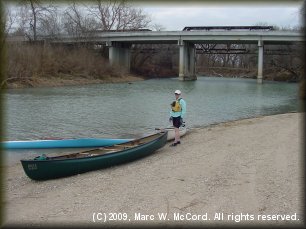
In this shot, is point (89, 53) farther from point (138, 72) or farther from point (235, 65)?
point (235, 65)

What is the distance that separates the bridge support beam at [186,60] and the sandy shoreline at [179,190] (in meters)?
58.0

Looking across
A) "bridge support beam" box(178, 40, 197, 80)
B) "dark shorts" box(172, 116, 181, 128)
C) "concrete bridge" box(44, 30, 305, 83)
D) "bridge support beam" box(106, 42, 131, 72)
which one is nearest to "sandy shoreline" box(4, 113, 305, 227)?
"dark shorts" box(172, 116, 181, 128)

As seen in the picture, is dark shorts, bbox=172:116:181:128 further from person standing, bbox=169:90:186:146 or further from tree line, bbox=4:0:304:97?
tree line, bbox=4:0:304:97

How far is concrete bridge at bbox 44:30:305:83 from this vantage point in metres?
59.9

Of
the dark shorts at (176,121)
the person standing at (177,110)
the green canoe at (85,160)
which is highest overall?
the person standing at (177,110)

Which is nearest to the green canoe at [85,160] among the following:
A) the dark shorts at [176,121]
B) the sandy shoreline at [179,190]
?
the sandy shoreline at [179,190]

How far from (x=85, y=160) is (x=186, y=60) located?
63.8 m

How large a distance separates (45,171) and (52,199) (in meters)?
1.63

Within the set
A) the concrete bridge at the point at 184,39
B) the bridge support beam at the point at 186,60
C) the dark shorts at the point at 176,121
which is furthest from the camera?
the bridge support beam at the point at 186,60

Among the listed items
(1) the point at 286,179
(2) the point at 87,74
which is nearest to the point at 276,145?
(1) the point at 286,179

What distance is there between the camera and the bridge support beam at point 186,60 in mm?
68812

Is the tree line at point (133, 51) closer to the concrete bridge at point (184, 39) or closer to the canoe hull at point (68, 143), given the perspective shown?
the concrete bridge at point (184, 39)

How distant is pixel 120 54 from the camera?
7169cm

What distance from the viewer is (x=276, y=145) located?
11.6 meters
